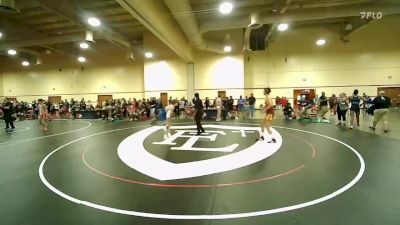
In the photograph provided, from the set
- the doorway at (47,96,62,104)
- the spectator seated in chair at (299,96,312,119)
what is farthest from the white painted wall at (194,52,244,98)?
the doorway at (47,96,62,104)

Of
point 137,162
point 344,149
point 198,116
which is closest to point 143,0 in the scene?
point 198,116

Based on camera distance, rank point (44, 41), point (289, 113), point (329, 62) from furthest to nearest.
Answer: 1. point (329, 62)
2. point (44, 41)
3. point (289, 113)

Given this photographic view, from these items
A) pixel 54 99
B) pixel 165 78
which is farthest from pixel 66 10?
pixel 54 99

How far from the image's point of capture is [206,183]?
191 inches

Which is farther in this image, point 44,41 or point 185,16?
point 44,41

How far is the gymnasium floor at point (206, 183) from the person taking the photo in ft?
11.8

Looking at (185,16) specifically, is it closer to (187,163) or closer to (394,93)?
(187,163)

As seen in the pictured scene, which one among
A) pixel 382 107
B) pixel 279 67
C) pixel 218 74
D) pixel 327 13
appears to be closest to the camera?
pixel 382 107

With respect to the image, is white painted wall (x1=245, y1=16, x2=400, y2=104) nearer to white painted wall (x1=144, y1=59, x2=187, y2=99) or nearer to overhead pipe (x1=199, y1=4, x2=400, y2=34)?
white painted wall (x1=144, y1=59, x2=187, y2=99)

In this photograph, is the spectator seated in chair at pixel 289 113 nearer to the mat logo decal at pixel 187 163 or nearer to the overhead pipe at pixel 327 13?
the overhead pipe at pixel 327 13

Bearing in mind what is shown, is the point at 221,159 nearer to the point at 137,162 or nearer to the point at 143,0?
the point at 137,162

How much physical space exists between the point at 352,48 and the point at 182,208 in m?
23.7

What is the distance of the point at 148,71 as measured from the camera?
23.6 m

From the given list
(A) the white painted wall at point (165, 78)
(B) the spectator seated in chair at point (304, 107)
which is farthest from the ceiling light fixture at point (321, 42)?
(A) the white painted wall at point (165, 78)
